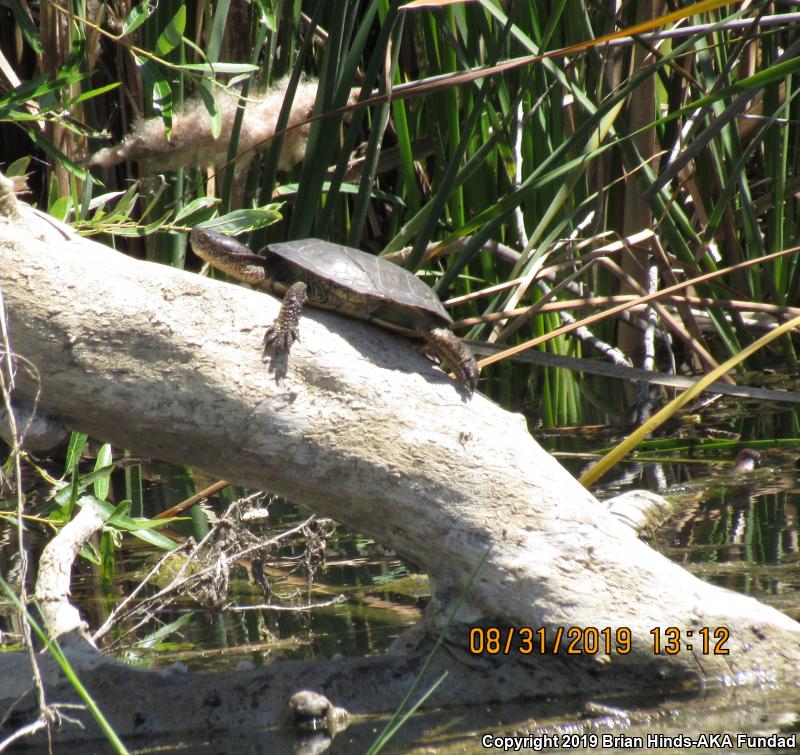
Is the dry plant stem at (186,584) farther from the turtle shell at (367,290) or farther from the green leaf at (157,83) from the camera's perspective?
the green leaf at (157,83)

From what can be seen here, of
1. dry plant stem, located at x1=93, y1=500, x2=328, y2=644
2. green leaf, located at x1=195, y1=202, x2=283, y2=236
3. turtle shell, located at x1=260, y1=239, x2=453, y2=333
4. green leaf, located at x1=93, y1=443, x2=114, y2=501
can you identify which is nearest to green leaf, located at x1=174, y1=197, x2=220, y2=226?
green leaf, located at x1=195, y1=202, x2=283, y2=236

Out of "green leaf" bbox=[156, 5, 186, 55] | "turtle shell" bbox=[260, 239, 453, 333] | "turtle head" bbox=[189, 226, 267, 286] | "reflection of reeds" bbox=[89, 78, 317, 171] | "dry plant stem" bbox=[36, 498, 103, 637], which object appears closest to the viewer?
"dry plant stem" bbox=[36, 498, 103, 637]

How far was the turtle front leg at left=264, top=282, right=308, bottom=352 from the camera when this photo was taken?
7.21 ft

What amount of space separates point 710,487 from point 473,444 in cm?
182

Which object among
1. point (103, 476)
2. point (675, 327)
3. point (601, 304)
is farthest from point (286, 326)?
point (675, 327)

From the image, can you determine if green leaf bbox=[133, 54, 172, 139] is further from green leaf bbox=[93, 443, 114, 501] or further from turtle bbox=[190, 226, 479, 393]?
green leaf bbox=[93, 443, 114, 501]

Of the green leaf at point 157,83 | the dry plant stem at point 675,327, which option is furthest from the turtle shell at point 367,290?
the dry plant stem at point 675,327

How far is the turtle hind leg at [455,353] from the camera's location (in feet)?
8.05

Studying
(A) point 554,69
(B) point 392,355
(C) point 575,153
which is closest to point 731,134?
(C) point 575,153

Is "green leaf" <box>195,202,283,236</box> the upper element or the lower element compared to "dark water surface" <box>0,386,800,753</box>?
upper

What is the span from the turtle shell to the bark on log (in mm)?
192

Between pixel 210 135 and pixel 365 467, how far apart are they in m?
1.86

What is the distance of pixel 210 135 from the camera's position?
3.61 meters

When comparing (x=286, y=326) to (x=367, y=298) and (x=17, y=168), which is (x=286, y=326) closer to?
(x=367, y=298)
